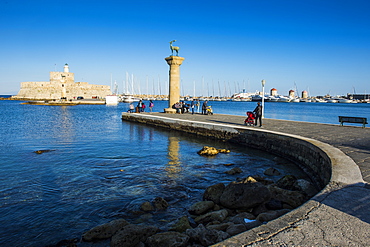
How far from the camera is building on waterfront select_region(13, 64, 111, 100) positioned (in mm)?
95062

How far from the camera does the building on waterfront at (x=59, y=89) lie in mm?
95062

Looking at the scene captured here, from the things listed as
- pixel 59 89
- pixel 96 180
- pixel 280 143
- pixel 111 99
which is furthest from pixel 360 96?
pixel 96 180

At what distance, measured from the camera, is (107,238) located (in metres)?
5.09

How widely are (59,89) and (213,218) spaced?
10082 cm

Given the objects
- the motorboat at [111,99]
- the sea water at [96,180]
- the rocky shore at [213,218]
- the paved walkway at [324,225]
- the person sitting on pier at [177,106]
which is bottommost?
the sea water at [96,180]

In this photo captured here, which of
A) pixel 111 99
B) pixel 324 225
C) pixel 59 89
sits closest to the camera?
pixel 324 225

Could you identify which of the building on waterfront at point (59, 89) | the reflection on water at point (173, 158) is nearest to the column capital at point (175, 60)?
the reflection on water at point (173, 158)

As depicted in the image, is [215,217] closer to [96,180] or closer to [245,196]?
[245,196]

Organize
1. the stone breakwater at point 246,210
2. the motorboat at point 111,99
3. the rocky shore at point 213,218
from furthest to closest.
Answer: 1. the motorboat at point 111,99
2. the rocky shore at point 213,218
3. the stone breakwater at point 246,210

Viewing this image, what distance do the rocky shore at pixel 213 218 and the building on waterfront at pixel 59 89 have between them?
91.5m

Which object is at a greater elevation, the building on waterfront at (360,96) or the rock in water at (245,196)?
the building on waterfront at (360,96)

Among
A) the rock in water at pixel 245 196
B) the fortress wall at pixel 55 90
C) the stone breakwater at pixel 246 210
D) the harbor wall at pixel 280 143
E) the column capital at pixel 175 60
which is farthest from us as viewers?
the fortress wall at pixel 55 90

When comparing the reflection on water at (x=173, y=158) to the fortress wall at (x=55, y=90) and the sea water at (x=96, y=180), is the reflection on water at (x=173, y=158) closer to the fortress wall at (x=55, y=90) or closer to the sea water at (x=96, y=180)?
the sea water at (x=96, y=180)

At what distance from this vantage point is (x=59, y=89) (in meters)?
95.8
